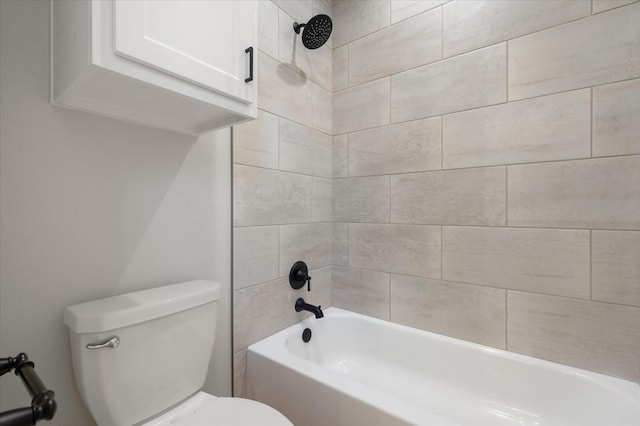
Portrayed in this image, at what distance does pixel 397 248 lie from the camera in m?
1.79

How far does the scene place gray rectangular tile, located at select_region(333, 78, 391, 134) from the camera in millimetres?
1832

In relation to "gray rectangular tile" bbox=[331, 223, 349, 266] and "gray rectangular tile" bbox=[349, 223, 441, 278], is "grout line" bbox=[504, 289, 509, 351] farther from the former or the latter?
"gray rectangular tile" bbox=[331, 223, 349, 266]

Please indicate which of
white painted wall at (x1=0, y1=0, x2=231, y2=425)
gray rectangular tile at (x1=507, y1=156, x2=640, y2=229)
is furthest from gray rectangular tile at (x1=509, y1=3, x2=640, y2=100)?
white painted wall at (x1=0, y1=0, x2=231, y2=425)

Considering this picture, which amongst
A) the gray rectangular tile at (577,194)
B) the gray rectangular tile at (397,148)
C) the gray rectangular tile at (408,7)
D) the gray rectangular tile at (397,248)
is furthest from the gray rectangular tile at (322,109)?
the gray rectangular tile at (577,194)

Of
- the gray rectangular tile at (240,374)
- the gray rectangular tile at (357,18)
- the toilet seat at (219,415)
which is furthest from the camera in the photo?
the gray rectangular tile at (357,18)

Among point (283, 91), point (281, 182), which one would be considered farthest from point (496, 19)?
point (281, 182)

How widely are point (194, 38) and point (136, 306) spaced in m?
0.81

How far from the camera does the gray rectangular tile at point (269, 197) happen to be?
1.44 metres

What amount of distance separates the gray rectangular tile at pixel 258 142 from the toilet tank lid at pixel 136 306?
2.06 ft

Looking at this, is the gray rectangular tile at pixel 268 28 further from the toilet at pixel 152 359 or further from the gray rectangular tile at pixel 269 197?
the toilet at pixel 152 359

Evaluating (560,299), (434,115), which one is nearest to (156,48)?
(434,115)

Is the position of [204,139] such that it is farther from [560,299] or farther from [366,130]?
[560,299]

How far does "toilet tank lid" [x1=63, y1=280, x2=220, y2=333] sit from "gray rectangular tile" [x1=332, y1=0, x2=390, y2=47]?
5.83 ft

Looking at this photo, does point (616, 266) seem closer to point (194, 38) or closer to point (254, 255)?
point (254, 255)
